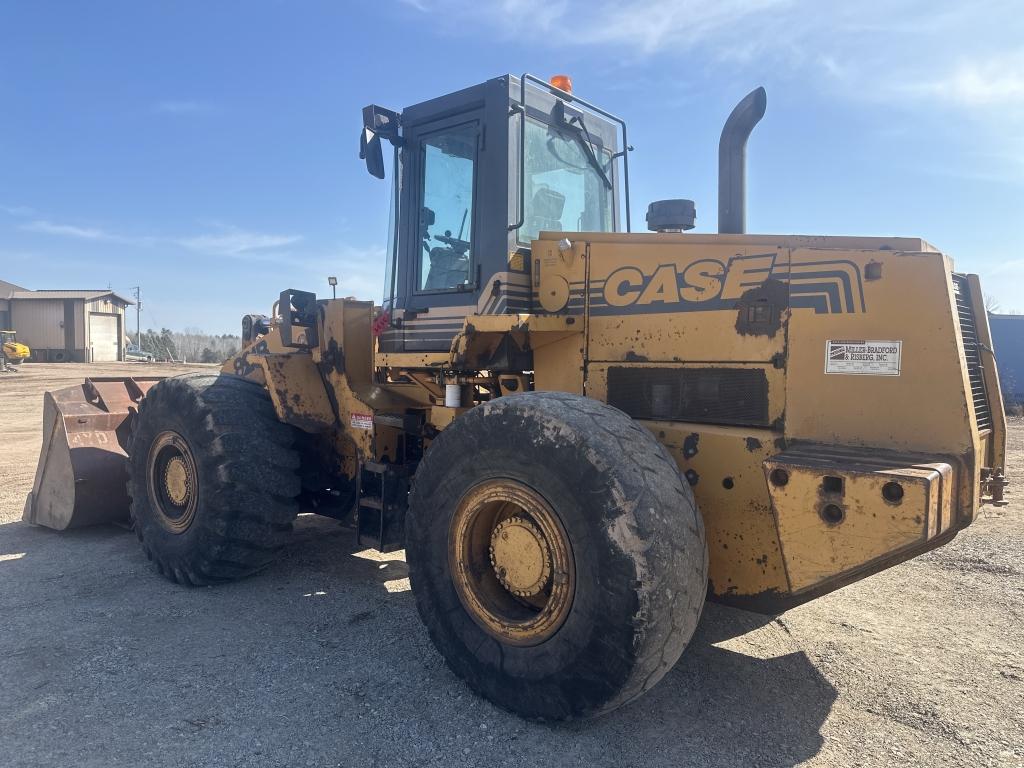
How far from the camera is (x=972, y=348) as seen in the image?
3383mm

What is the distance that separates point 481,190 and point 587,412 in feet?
6.14

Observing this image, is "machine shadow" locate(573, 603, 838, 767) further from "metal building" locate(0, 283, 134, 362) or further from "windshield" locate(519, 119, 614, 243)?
"metal building" locate(0, 283, 134, 362)

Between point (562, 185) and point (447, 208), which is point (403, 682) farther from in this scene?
point (562, 185)

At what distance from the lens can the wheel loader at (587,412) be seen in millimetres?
2879

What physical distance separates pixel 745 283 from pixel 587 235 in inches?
36.3

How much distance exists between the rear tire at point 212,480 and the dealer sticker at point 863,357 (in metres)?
3.55

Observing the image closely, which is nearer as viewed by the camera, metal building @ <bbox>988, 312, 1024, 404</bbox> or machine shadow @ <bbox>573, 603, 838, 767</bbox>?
machine shadow @ <bbox>573, 603, 838, 767</bbox>

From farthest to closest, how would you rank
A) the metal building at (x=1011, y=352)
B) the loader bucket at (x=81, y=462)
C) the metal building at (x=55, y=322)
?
the metal building at (x=55, y=322) < the metal building at (x=1011, y=352) < the loader bucket at (x=81, y=462)

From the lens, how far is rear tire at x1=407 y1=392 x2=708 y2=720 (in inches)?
110

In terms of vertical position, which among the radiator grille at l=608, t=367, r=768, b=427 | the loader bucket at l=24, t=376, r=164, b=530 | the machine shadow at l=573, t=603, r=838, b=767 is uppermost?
the radiator grille at l=608, t=367, r=768, b=427

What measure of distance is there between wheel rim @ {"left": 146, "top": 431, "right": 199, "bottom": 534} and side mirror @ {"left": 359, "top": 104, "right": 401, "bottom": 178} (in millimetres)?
2365

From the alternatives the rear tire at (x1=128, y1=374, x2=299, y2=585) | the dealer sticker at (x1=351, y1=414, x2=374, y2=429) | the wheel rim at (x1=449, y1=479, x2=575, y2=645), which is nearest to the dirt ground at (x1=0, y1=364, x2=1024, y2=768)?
the rear tire at (x1=128, y1=374, x2=299, y2=585)

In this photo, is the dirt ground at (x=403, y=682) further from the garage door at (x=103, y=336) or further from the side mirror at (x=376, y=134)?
the garage door at (x=103, y=336)

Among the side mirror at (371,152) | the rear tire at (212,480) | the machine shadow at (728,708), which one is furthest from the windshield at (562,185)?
the machine shadow at (728,708)
